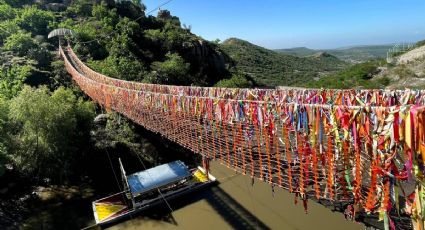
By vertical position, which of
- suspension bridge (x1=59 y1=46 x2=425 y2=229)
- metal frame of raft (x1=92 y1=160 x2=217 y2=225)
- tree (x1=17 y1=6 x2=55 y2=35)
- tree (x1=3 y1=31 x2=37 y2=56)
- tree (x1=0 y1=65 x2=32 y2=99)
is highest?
tree (x1=17 y1=6 x2=55 y2=35)

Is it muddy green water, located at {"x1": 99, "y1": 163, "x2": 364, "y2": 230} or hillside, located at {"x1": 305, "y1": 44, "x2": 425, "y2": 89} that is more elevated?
hillside, located at {"x1": 305, "y1": 44, "x2": 425, "y2": 89}

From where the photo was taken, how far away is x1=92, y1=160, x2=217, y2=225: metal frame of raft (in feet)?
44.1

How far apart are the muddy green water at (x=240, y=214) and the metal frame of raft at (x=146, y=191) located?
13.6 inches

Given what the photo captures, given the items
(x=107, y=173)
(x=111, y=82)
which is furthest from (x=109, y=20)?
(x=107, y=173)

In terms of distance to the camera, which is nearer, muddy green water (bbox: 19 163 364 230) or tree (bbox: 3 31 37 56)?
muddy green water (bbox: 19 163 364 230)

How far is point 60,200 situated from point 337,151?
13536 millimetres

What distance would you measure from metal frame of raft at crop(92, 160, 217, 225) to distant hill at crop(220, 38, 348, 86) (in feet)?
167

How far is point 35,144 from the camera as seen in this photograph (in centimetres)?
1479

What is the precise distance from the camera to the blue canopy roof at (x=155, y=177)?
1398cm

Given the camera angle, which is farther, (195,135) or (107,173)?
(107,173)

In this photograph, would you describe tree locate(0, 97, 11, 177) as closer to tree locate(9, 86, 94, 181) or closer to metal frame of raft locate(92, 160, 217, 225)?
tree locate(9, 86, 94, 181)

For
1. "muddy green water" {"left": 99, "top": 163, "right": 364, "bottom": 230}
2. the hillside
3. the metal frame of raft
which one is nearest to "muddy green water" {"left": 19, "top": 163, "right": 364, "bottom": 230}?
"muddy green water" {"left": 99, "top": 163, "right": 364, "bottom": 230}

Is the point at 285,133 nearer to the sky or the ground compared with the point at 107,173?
nearer to the sky

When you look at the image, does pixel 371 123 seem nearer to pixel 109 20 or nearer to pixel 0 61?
pixel 0 61
